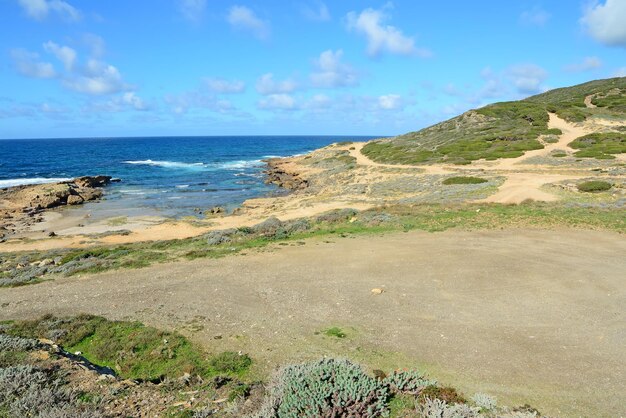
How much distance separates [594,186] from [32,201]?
60.2 m

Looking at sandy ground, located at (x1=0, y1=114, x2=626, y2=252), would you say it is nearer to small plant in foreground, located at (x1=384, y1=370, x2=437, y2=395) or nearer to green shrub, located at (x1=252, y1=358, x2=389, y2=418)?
small plant in foreground, located at (x1=384, y1=370, x2=437, y2=395)

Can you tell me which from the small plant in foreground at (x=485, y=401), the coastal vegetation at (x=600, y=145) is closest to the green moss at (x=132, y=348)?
the small plant in foreground at (x=485, y=401)

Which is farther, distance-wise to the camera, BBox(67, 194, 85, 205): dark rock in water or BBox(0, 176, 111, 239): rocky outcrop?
BBox(67, 194, 85, 205): dark rock in water

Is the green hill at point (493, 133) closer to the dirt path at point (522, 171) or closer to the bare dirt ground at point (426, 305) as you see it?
the dirt path at point (522, 171)

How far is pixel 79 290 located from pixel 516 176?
40692mm

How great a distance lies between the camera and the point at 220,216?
1721 inches

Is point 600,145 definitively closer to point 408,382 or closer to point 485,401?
point 485,401

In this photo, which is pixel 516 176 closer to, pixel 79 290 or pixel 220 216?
pixel 220 216

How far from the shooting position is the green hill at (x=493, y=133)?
6172cm

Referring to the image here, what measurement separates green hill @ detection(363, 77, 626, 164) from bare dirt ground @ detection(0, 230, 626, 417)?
40584 millimetres

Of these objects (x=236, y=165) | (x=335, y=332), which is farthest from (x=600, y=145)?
(x=236, y=165)

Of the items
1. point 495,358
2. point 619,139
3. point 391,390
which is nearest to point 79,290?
point 391,390

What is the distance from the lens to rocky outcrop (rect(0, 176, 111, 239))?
42500 mm

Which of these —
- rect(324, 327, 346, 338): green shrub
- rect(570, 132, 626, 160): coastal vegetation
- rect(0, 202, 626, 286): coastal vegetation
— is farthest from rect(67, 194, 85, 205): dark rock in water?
rect(570, 132, 626, 160): coastal vegetation
